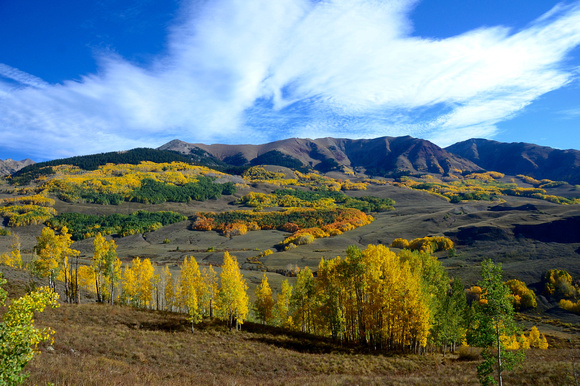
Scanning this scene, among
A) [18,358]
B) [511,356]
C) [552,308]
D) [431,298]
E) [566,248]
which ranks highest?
[18,358]

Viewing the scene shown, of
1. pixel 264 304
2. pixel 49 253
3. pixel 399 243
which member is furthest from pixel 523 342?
pixel 399 243

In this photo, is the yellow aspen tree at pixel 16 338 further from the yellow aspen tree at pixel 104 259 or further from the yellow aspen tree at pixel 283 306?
the yellow aspen tree at pixel 283 306

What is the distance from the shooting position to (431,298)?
40469mm

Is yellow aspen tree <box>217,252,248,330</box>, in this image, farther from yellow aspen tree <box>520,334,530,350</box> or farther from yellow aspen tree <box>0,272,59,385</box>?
yellow aspen tree <box>0,272,59,385</box>

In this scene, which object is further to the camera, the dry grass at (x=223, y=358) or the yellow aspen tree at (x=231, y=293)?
the yellow aspen tree at (x=231, y=293)

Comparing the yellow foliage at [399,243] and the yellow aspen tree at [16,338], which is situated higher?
the yellow aspen tree at [16,338]

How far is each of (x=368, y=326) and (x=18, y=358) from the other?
38384mm

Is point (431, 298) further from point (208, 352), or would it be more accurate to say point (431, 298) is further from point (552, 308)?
point (552, 308)

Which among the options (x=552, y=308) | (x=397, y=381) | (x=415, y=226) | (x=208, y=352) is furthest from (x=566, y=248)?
(x=208, y=352)

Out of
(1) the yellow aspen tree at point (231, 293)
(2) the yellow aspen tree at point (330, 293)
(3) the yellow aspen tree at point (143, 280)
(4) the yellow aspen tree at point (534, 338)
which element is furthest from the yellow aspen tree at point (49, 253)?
(4) the yellow aspen tree at point (534, 338)

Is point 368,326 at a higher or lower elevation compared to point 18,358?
lower

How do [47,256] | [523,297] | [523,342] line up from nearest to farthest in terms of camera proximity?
[523,342] < [47,256] < [523,297]

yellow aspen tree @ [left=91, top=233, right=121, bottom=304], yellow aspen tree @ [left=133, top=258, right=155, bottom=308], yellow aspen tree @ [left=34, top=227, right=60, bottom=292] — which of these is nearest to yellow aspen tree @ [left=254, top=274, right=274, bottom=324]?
yellow aspen tree @ [left=133, top=258, right=155, bottom=308]

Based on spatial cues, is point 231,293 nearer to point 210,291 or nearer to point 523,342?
point 210,291
